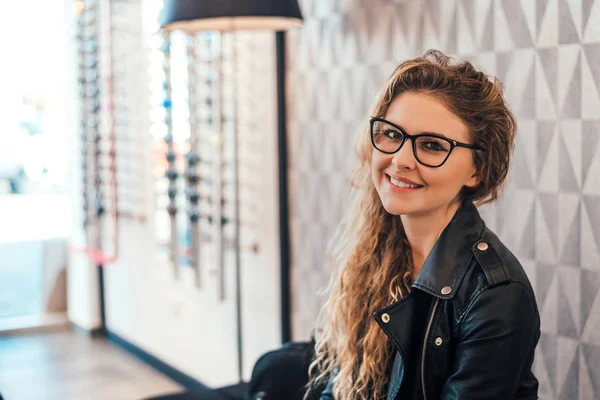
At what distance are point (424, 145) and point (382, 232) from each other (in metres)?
0.33

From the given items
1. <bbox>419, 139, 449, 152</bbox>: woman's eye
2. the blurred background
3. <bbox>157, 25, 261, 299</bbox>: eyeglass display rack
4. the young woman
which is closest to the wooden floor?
the blurred background

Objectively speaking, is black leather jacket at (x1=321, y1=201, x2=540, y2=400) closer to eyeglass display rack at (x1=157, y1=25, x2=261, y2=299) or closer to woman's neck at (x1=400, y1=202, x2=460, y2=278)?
woman's neck at (x1=400, y1=202, x2=460, y2=278)

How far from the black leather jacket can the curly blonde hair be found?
0.10 meters

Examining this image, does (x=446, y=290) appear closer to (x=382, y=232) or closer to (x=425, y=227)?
(x=425, y=227)

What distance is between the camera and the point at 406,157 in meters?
1.68

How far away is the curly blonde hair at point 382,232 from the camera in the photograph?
65.9 inches

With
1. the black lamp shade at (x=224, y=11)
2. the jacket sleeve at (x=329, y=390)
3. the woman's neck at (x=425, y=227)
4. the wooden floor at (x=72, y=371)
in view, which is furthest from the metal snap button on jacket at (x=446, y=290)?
the wooden floor at (x=72, y=371)

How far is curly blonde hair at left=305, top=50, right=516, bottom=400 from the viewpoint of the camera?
167cm

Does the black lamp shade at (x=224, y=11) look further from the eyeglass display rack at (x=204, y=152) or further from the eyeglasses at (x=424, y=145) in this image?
the eyeglasses at (x=424, y=145)

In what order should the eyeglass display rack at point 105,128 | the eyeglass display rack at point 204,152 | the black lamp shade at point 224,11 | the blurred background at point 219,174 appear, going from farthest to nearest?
the eyeglass display rack at point 105,128
the eyeglass display rack at point 204,152
the black lamp shade at point 224,11
the blurred background at point 219,174

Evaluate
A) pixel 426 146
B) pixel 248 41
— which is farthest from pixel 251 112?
pixel 426 146

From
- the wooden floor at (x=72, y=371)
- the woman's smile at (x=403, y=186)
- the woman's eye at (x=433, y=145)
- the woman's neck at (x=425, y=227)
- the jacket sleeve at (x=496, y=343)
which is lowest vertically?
the wooden floor at (x=72, y=371)

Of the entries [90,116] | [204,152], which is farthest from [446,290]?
[90,116]

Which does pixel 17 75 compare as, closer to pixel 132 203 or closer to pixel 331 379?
pixel 132 203
